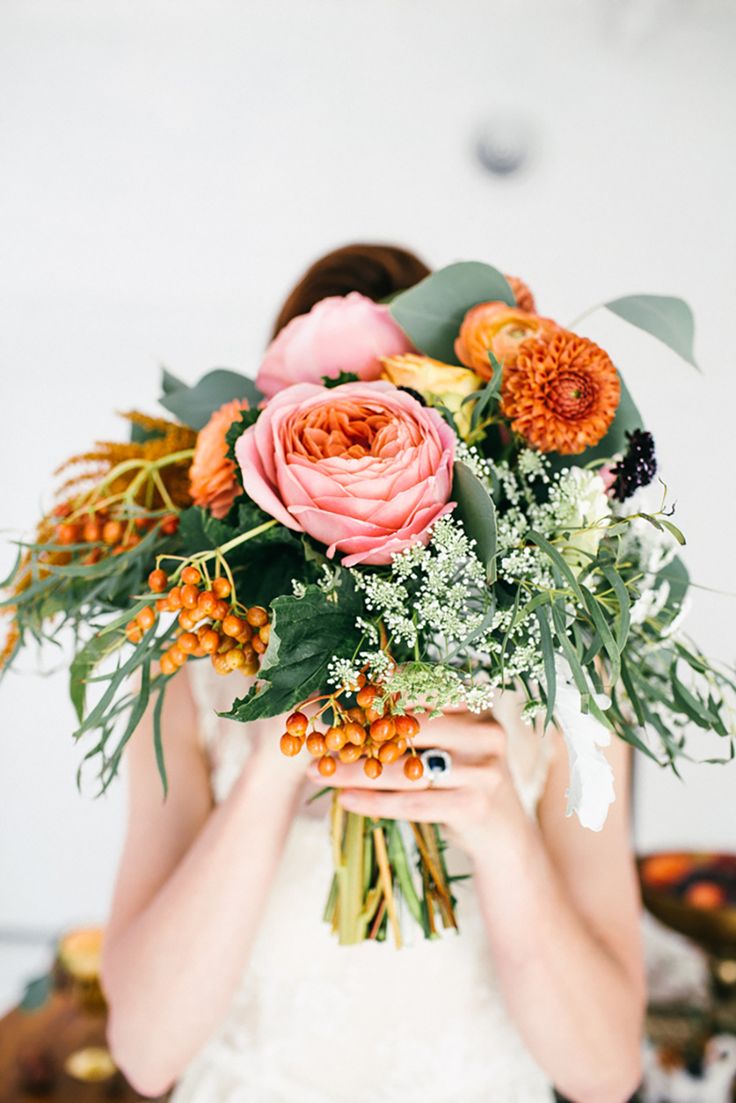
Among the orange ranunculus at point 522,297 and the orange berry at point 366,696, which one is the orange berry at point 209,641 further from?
the orange ranunculus at point 522,297

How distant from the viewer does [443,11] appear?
1.68 m

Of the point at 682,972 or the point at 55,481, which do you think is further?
the point at 55,481

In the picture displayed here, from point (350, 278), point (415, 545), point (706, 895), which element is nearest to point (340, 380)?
point (415, 545)

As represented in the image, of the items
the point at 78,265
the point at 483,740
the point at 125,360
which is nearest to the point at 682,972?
the point at 483,740

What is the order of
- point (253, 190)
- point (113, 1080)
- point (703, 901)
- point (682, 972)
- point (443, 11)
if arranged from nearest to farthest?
point (113, 1080)
point (703, 901)
point (682, 972)
point (443, 11)
point (253, 190)

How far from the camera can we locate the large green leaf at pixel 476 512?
0.47 m

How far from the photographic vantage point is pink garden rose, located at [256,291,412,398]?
24.3 inches

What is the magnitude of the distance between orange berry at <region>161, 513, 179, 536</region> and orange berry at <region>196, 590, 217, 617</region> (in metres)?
0.19

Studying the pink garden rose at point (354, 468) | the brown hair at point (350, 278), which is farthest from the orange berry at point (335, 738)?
the brown hair at point (350, 278)

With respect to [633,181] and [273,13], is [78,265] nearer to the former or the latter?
[273,13]

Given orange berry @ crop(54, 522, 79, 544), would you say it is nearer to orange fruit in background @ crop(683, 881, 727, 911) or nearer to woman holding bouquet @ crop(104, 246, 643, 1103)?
woman holding bouquet @ crop(104, 246, 643, 1103)

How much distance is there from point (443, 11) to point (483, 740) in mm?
1679

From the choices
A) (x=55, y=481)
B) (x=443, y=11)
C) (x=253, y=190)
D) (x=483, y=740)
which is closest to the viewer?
(x=483, y=740)

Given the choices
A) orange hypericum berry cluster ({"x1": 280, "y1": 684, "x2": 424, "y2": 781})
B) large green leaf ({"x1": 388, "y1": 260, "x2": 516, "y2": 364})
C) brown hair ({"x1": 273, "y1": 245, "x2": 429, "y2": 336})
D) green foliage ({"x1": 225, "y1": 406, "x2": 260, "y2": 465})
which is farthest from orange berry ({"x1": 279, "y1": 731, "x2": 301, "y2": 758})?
brown hair ({"x1": 273, "y1": 245, "x2": 429, "y2": 336})
